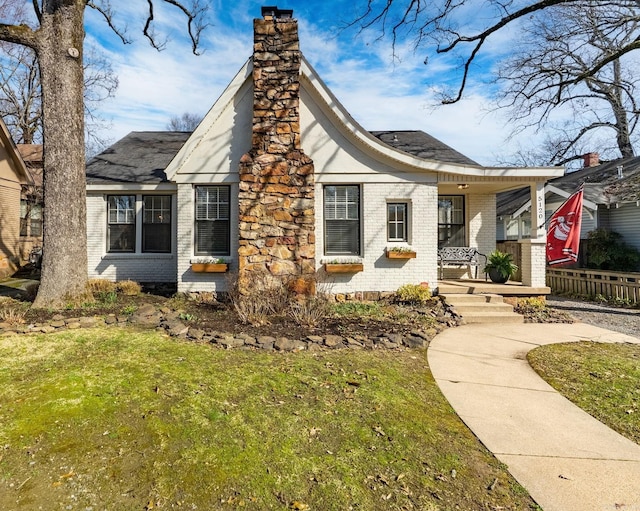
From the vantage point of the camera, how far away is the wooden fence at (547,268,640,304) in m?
9.84

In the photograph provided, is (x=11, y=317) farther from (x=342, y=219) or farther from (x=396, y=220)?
(x=396, y=220)

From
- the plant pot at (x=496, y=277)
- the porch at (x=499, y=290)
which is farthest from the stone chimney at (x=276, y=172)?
the plant pot at (x=496, y=277)

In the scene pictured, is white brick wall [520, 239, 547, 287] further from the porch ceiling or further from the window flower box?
the window flower box

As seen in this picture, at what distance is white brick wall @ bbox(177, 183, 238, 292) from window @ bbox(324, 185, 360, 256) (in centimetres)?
233

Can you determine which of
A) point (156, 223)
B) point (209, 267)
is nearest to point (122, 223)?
point (156, 223)

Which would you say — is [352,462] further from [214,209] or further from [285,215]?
[214,209]

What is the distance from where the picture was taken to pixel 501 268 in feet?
30.6

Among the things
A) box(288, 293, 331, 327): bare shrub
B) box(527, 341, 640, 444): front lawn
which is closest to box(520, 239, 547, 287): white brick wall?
box(527, 341, 640, 444): front lawn

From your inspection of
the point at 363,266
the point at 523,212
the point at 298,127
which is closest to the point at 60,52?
the point at 298,127

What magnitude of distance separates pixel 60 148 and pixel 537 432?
9330 mm

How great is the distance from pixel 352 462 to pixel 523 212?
1696 centimetres

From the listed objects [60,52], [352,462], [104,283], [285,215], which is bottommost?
[352,462]

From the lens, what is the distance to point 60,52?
7.47m

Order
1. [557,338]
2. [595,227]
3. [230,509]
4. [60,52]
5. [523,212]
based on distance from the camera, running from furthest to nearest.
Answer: [523,212] → [595,227] → [60,52] → [557,338] → [230,509]
